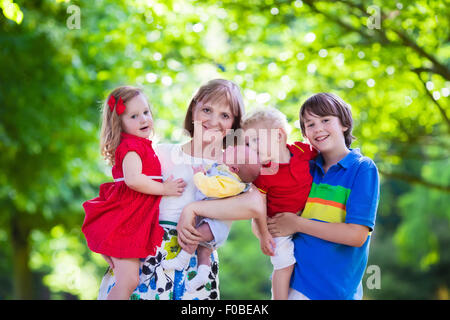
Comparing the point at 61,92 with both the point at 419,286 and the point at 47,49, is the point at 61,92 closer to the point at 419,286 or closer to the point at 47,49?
the point at 47,49

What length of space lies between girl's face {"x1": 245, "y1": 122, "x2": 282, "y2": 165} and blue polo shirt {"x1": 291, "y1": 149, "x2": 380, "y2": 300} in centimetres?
28

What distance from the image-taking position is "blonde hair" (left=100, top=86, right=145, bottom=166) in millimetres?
2475

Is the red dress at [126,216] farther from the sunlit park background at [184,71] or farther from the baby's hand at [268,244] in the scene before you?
the sunlit park background at [184,71]

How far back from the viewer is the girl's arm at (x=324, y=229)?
214 centimetres

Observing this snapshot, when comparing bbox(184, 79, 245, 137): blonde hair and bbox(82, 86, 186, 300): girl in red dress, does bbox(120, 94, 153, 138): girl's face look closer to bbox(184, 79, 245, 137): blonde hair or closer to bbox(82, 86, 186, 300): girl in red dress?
bbox(82, 86, 186, 300): girl in red dress

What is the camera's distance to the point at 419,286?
15211mm

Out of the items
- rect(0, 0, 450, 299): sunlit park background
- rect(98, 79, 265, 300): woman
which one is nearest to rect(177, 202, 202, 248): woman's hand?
rect(98, 79, 265, 300): woman

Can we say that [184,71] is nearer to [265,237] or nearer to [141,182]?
[141,182]

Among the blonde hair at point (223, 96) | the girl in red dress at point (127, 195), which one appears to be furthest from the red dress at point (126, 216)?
the blonde hair at point (223, 96)

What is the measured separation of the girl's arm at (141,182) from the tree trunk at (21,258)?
27.1 ft

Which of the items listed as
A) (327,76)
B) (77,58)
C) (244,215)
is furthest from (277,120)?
(77,58)

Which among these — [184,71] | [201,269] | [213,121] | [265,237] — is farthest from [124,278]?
[184,71]

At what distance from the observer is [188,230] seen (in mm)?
2260

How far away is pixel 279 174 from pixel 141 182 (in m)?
0.68
